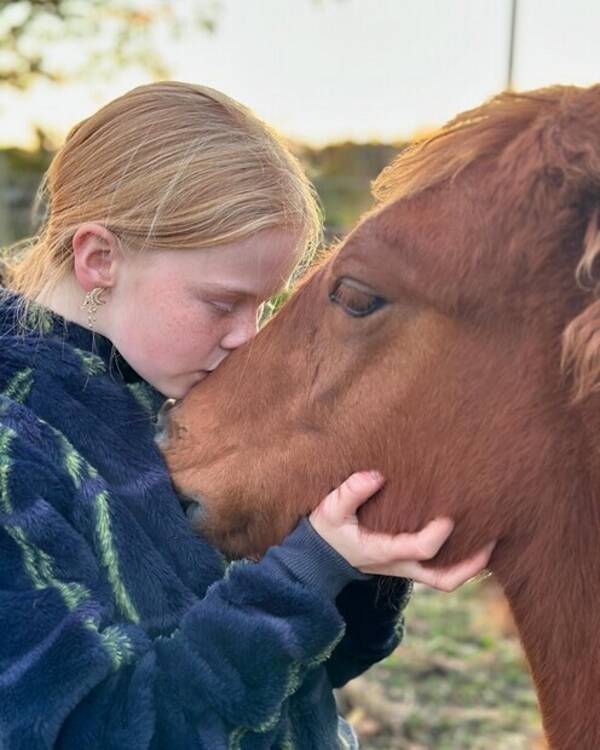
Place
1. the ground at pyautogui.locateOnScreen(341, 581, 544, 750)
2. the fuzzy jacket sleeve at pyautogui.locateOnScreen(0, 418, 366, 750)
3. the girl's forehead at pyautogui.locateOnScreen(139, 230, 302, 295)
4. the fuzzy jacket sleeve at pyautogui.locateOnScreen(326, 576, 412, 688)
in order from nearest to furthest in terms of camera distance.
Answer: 1. the fuzzy jacket sleeve at pyautogui.locateOnScreen(0, 418, 366, 750)
2. the girl's forehead at pyautogui.locateOnScreen(139, 230, 302, 295)
3. the fuzzy jacket sleeve at pyautogui.locateOnScreen(326, 576, 412, 688)
4. the ground at pyautogui.locateOnScreen(341, 581, 544, 750)

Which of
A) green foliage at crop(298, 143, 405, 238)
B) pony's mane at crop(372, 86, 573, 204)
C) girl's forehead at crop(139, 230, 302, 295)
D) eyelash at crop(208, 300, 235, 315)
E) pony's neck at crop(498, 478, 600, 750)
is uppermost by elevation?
pony's mane at crop(372, 86, 573, 204)

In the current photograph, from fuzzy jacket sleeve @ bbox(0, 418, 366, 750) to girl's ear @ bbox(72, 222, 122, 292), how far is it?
0.40 metres

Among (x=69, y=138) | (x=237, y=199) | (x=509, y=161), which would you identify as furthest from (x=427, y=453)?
(x=69, y=138)

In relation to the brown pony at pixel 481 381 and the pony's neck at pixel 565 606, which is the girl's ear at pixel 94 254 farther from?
the pony's neck at pixel 565 606

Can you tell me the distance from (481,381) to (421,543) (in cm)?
31

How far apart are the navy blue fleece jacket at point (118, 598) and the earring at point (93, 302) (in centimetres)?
10

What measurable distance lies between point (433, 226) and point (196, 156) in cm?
59

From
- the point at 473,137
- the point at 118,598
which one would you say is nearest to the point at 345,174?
the point at 473,137

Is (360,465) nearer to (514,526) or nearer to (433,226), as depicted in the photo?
(514,526)

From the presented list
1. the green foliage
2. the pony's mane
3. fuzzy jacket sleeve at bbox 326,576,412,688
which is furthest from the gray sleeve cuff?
the green foliage

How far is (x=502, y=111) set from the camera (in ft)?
6.13

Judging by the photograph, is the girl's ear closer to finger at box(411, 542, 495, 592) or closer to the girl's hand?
the girl's hand

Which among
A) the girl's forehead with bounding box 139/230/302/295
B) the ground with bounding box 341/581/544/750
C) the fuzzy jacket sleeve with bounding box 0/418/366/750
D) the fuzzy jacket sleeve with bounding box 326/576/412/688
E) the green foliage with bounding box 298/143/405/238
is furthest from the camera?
the green foliage with bounding box 298/143/405/238

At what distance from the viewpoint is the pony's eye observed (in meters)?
1.83
